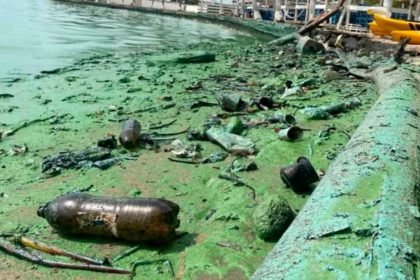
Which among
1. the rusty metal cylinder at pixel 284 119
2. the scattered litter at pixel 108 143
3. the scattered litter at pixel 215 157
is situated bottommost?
the scattered litter at pixel 108 143

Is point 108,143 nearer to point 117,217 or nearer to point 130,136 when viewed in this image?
point 130,136

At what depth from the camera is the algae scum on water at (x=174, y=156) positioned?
3904 mm

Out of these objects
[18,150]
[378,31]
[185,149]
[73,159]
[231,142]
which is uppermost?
[378,31]

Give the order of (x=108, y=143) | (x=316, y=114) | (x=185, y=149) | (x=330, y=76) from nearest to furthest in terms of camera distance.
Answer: (x=185, y=149), (x=108, y=143), (x=316, y=114), (x=330, y=76)

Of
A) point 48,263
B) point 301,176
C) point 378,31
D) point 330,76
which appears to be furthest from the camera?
point 378,31

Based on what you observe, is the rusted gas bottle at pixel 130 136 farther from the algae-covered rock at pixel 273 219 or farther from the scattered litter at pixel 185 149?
the algae-covered rock at pixel 273 219

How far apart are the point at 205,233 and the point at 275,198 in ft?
Answer: 2.36

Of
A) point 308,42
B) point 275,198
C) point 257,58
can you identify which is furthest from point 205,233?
point 308,42

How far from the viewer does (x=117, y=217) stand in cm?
400

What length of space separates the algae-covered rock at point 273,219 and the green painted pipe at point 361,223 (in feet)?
1.44

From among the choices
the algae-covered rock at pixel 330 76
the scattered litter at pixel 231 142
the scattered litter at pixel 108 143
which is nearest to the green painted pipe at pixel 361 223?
the scattered litter at pixel 231 142

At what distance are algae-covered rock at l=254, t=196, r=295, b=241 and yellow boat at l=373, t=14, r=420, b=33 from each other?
20.8 m

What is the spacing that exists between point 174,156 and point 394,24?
1981 cm

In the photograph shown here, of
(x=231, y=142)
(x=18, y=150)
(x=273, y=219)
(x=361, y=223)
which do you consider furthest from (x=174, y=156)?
(x=361, y=223)
